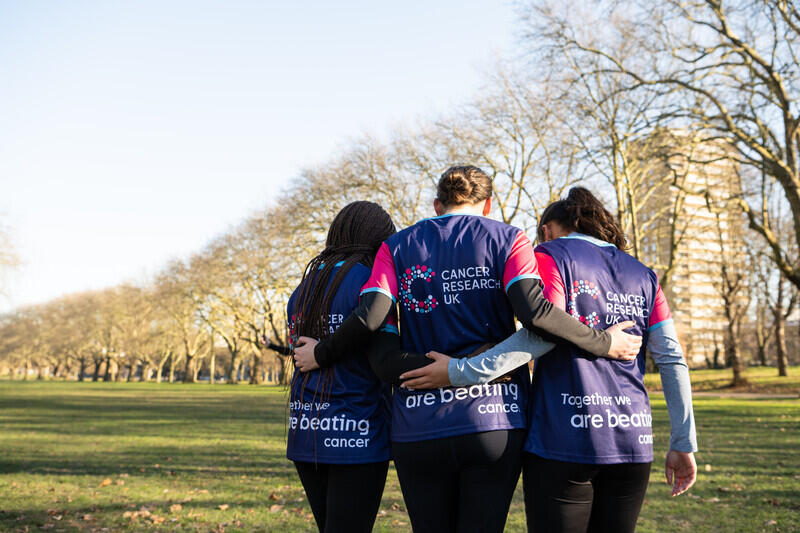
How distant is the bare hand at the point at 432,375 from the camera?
251 cm

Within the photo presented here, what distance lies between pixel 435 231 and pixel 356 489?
116 centimetres

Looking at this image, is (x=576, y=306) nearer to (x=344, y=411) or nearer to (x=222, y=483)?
(x=344, y=411)

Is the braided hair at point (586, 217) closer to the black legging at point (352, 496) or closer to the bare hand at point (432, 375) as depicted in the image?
the bare hand at point (432, 375)

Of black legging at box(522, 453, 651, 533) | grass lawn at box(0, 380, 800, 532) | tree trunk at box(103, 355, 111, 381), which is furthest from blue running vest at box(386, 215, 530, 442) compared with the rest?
tree trunk at box(103, 355, 111, 381)

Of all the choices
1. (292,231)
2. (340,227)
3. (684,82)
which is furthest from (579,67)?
(340,227)

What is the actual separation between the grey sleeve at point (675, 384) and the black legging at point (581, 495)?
0.84ft

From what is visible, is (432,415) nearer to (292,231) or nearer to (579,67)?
(579,67)

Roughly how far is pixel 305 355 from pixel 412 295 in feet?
2.12

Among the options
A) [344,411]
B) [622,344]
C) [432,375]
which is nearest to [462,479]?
[432,375]

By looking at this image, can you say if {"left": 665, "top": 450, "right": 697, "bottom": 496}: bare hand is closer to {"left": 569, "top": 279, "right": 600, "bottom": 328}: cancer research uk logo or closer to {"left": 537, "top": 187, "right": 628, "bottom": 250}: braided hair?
{"left": 569, "top": 279, "right": 600, "bottom": 328}: cancer research uk logo

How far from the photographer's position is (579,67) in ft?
69.5

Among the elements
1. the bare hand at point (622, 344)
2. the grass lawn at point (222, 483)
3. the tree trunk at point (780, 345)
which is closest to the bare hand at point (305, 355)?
the bare hand at point (622, 344)

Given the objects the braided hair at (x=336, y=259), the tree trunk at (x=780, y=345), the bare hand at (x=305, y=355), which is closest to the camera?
the bare hand at (x=305, y=355)

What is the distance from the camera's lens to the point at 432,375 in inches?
98.9
